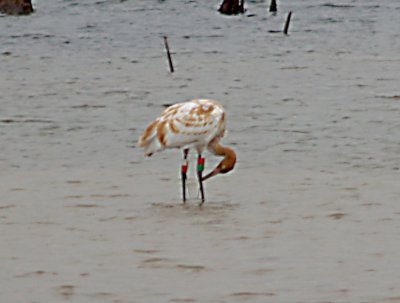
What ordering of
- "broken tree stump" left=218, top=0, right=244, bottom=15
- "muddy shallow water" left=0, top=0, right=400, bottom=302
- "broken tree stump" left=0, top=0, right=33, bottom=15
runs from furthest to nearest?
"broken tree stump" left=0, top=0, right=33, bottom=15 → "broken tree stump" left=218, top=0, right=244, bottom=15 → "muddy shallow water" left=0, top=0, right=400, bottom=302

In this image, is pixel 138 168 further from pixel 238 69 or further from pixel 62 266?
pixel 238 69

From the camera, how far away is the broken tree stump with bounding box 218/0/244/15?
37.7m

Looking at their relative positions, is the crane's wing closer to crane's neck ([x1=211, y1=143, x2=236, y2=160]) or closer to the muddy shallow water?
crane's neck ([x1=211, y1=143, x2=236, y2=160])

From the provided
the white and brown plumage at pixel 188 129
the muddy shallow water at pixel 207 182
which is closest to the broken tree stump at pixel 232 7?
the muddy shallow water at pixel 207 182

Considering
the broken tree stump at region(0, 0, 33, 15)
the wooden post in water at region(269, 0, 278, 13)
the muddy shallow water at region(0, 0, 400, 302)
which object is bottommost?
the wooden post in water at region(269, 0, 278, 13)

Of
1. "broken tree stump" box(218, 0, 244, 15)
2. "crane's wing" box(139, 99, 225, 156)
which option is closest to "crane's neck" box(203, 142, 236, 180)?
"crane's wing" box(139, 99, 225, 156)

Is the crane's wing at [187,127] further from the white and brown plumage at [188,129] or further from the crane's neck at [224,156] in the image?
the crane's neck at [224,156]

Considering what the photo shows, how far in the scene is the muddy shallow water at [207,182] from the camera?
9.11m

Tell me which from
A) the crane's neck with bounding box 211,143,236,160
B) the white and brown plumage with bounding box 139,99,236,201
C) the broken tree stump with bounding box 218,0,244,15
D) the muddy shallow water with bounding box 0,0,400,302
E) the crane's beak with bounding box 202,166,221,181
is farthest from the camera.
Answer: the broken tree stump with bounding box 218,0,244,15

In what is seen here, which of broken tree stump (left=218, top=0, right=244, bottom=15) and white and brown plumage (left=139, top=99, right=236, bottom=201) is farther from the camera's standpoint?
broken tree stump (left=218, top=0, right=244, bottom=15)

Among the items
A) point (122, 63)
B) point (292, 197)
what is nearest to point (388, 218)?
point (292, 197)

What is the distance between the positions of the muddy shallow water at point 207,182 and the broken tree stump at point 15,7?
8302 mm

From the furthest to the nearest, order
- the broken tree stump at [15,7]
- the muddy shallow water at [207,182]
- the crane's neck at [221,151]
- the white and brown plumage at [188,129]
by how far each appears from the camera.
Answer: the broken tree stump at [15,7] < the crane's neck at [221,151] < the white and brown plumage at [188,129] < the muddy shallow water at [207,182]

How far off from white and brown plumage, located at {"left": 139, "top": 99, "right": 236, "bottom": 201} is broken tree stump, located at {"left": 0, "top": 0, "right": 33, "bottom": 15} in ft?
87.5
